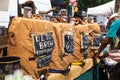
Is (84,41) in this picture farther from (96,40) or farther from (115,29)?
(115,29)

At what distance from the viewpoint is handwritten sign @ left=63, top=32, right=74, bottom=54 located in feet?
14.8

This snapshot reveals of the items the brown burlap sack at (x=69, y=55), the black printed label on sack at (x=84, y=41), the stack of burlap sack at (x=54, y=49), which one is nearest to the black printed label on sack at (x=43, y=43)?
the stack of burlap sack at (x=54, y=49)

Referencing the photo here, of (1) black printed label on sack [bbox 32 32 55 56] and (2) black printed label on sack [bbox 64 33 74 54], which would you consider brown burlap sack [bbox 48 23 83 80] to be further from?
(1) black printed label on sack [bbox 32 32 55 56]

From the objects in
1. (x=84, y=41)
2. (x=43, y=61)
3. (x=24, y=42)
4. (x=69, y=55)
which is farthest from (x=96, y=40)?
(x=24, y=42)

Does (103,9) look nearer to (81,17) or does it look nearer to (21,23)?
(81,17)

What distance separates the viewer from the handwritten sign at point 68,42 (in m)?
4.52

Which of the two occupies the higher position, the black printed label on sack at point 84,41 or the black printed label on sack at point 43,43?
the black printed label on sack at point 43,43

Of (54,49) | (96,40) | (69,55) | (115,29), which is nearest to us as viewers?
(54,49)

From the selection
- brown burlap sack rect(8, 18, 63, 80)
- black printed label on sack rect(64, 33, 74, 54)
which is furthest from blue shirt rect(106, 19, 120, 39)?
brown burlap sack rect(8, 18, 63, 80)

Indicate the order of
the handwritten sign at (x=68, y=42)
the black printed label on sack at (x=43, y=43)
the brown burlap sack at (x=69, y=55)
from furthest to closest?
the handwritten sign at (x=68, y=42) < the brown burlap sack at (x=69, y=55) < the black printed label on sack at (x=43, y=43)

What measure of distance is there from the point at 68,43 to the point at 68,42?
2 cm

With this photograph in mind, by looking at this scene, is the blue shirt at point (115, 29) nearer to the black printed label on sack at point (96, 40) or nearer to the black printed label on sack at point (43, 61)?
the black printed label on sack at point (43, 61)

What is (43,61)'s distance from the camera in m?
3.79

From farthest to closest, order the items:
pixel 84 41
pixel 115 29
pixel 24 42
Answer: pixel 84 41 < pixel 115 29 < pixel 24 42
